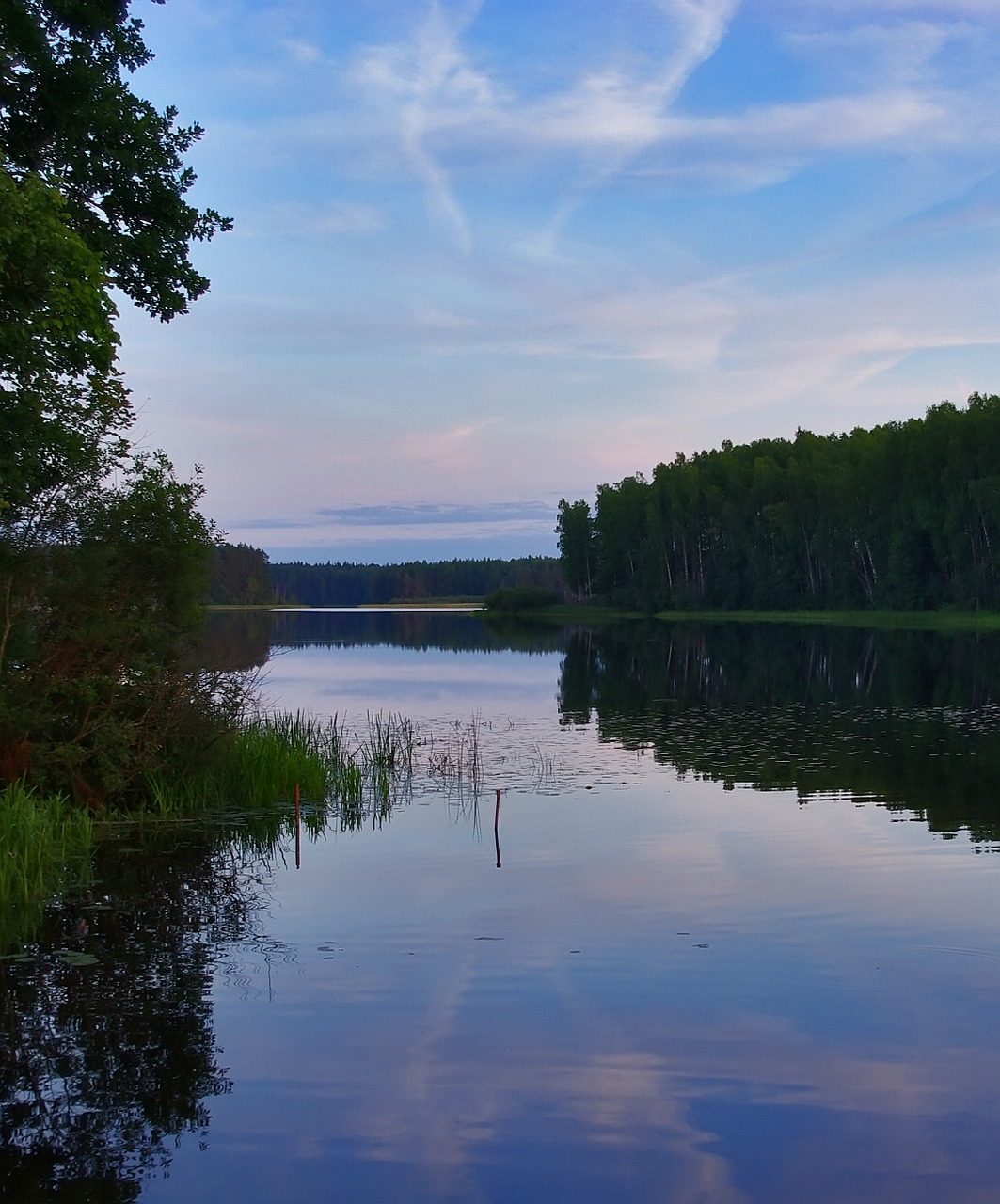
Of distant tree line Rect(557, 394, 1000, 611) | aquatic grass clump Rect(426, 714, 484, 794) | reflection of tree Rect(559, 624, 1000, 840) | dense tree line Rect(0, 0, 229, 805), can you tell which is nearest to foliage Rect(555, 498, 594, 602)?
distant tree line Rect(557, 394, 1000, 611)

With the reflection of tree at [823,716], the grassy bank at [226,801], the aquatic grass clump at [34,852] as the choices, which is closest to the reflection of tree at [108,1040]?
the aquatic grass clump at [34,852]

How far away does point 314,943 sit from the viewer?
501 inches

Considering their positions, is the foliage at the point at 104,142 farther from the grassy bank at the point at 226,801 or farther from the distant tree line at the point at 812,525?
the distant tree line at the point at 812,525

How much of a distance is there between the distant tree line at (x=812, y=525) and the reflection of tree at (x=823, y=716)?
89.2ft

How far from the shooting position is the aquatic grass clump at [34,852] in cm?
1352

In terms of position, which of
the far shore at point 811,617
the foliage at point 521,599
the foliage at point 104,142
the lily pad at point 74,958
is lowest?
the lily pad at point 74,958

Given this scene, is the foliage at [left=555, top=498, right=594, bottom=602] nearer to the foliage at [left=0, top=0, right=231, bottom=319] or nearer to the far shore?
the far shore

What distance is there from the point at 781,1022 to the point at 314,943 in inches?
199

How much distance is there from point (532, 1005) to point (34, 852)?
287 inches

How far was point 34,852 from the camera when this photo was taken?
14.8 m

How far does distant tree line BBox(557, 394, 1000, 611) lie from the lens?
95938 mm

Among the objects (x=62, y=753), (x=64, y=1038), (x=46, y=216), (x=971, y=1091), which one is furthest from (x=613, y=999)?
(x=62, y=753)

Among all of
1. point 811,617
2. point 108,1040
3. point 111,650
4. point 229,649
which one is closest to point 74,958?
point 108,1040

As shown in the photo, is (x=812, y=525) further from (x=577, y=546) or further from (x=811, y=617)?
(x=577, y=546)
